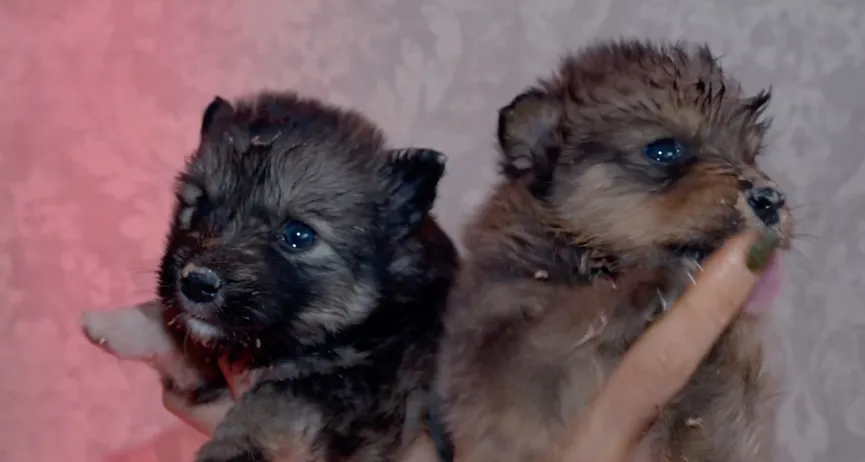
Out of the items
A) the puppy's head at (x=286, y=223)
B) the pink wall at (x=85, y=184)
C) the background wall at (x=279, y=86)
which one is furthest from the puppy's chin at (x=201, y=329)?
the pink wall at (x=85, y=184)

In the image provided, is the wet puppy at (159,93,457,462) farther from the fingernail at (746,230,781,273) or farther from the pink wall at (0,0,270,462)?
the pink wall at (0,0,270,462)

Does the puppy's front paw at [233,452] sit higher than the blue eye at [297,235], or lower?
lower

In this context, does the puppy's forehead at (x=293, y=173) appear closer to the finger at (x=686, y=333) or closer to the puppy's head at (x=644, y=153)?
the puppy's head at (x=644, y=153)

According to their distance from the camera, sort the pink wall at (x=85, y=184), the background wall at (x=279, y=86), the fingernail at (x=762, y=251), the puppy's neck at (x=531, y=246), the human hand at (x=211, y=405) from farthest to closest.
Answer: the pink wall at (x=85, y=184)
the background wall at (x=279, y=86)
the human hand at (x=211, y=405)
the puppy's neck at (x=531, y=246)
the fingernail at (x=762, y=251)

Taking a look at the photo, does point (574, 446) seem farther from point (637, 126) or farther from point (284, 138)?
point (284, 138)

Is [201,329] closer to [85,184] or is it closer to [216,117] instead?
[216,117]

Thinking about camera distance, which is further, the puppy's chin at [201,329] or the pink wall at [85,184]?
the pink wall at [85,184]

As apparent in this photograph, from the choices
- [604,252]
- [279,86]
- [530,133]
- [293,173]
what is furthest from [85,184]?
[604,252]
